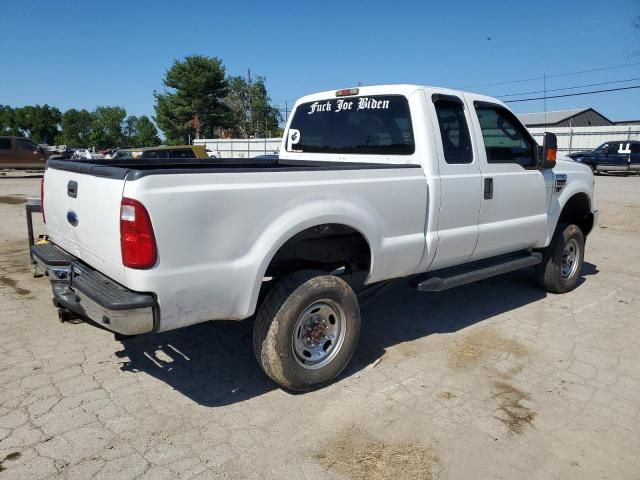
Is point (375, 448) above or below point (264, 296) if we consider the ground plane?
below

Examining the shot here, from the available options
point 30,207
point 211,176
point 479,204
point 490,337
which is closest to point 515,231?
point 479,204

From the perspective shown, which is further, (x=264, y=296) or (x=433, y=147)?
(x=433, y=147)

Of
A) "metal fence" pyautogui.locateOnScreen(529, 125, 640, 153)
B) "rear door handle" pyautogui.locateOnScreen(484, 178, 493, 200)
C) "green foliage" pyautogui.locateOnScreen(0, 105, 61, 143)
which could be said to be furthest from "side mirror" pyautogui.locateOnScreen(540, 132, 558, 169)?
"green foliage" pyautogui.locateOnScreen(0, 105, 61, 143)

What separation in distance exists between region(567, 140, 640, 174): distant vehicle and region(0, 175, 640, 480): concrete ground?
22692 mm

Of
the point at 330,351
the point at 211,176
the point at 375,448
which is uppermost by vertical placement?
the point at 211,176

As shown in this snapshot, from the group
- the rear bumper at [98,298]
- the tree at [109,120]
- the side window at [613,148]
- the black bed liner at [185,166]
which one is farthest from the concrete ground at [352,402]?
the tree at [109,120]

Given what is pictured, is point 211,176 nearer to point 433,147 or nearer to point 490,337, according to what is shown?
point 433,147

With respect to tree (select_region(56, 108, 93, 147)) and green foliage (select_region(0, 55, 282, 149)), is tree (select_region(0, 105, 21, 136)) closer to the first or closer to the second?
green foliage (select_region(0, 55, 282, 149))

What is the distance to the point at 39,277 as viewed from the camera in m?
6.21

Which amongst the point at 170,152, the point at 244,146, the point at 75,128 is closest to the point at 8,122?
the point at 75,128

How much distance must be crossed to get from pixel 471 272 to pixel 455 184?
0.87m

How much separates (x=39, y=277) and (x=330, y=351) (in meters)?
4.24

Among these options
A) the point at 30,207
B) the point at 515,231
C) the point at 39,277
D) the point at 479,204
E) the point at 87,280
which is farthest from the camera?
the point at 39,277

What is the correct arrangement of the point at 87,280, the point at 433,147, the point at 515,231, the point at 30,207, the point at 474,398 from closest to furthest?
1. the point at 87,280
2. the point at 474,398
3. the point at 433,147
4. the point at 515,231
5. the point at 30,207
